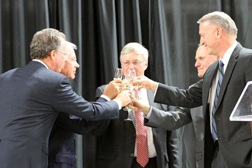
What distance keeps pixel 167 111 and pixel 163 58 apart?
629mm

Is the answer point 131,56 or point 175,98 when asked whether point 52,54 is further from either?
point 175,98

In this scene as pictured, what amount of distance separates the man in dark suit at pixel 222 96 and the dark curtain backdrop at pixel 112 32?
0.69m

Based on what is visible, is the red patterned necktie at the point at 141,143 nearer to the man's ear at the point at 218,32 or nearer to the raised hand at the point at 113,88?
the raised hand at the point at 113,88

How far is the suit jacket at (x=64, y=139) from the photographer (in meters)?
2.66

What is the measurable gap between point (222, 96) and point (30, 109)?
1188mm

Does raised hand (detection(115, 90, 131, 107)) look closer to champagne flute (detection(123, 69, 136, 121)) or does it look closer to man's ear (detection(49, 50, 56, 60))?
champagne flute (detection(123, 69, 136, 121))

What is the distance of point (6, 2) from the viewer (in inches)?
143

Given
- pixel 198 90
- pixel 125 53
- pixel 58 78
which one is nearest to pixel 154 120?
pixel 198 90

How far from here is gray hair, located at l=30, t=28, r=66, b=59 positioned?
2561 mm

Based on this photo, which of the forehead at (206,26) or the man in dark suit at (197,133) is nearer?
the forehead at (206,26)

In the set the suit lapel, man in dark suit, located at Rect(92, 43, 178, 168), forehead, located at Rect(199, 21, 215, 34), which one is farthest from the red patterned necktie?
forehead, located at Rect(199, 21, 215, 34)

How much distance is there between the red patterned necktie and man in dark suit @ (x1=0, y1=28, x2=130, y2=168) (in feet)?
1.69

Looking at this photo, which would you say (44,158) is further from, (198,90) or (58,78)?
(198,90)

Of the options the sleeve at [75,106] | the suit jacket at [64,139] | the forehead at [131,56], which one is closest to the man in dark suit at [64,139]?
the suit jacket at [64,139]
